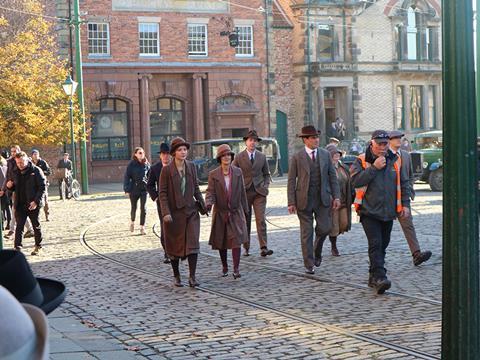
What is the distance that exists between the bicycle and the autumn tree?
2.91 meters

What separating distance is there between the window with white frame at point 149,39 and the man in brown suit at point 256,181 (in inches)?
1170

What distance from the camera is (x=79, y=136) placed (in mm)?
37031

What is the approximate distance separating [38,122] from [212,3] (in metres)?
14.0

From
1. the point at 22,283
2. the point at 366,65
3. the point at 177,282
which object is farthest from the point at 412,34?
the point at 22,283

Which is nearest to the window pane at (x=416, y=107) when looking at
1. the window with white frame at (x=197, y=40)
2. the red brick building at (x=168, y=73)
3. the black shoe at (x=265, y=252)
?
the red brick building at (x=168, y=73)

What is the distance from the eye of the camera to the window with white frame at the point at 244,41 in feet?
154

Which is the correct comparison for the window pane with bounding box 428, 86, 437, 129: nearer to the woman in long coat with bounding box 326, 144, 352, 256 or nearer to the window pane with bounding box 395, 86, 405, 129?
the window pane with bounding box 395, 86, 405, 129

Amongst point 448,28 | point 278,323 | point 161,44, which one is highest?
point 161,44

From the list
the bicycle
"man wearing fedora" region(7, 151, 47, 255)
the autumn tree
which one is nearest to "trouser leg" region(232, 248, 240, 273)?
"man wearing fedora" region(7, 151, 47, 255)

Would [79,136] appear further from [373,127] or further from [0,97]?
[373,127]

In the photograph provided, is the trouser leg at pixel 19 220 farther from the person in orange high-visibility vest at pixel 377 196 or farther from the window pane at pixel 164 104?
the window pane at pixel 164 104

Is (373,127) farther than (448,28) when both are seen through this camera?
Yes

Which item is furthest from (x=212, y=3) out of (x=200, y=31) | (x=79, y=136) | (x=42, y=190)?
(x=42, y=190)

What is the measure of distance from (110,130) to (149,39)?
14.9ft
